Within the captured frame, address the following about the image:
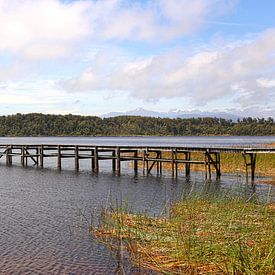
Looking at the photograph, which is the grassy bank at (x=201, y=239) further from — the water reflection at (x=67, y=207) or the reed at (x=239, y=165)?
the reed at (x=239, y=165)

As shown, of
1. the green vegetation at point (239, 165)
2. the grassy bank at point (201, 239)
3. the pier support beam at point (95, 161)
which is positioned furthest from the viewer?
the pier support beam at point (95, 161)

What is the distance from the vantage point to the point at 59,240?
15648 millimetres

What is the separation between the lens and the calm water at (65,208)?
13164mm

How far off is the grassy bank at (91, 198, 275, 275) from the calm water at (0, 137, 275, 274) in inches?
35.5

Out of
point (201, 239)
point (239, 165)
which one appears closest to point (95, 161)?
point (239, 165)

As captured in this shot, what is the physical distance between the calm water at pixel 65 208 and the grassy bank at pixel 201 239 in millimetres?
901

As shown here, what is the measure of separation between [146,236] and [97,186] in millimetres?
16910

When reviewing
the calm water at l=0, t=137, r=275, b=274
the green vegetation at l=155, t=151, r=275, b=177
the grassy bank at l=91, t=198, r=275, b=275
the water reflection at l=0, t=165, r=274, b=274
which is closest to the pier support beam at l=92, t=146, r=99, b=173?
the calm water at l=0, t=137, r=275, b=274

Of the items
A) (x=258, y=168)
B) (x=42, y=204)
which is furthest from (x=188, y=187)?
(x=258, y=168)

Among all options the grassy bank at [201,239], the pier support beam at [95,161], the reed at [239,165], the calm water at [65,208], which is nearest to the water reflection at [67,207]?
the calm water at [65,208]

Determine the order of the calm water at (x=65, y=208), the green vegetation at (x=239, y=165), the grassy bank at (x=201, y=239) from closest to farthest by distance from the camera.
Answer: the grassy bank at (x=201, y=239) < the calm water at (x=65, y=208) < the green vegetation at (x=239, y=165)

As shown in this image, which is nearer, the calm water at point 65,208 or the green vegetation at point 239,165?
the calm water at point 65,208

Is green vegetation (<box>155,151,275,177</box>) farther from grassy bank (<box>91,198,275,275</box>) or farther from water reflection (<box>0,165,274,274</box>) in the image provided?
grassy bank (<box>91,198,275,275</box>)

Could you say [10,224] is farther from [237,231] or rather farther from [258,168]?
[258,168]
